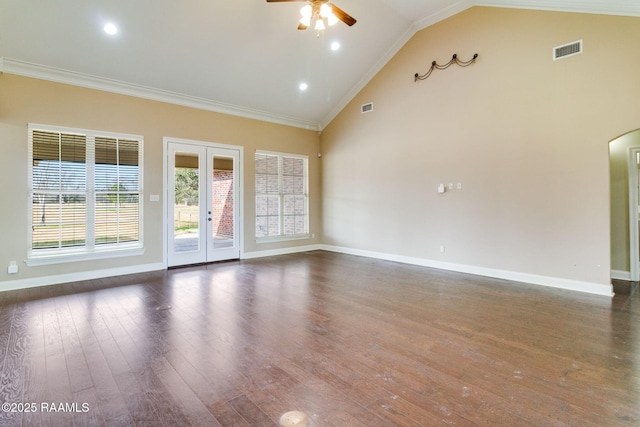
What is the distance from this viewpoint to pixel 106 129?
17.0 ft

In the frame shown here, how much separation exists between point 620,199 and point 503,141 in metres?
2.12

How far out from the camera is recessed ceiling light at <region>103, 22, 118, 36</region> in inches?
168

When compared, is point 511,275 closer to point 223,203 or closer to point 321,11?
point 321,11

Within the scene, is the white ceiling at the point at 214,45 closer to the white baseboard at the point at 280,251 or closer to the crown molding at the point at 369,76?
the crown molding at the point at 369,76

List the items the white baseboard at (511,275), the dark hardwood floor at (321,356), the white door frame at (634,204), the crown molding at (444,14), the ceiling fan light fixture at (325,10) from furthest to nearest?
1. the crown molding at (444,14)
2. the white door frame at (634,204)
3. the white baseboard at (511,275)
4. the ceiling fan light fixture at (325,10)
5. the dark hardwood floor at (321,356)

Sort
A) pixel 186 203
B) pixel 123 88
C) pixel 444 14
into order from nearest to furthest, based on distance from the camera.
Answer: pixel 123 88 < pixel 444 14 < pixel 186 203

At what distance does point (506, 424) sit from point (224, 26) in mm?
5728

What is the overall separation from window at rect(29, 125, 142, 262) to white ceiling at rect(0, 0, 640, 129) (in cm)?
96

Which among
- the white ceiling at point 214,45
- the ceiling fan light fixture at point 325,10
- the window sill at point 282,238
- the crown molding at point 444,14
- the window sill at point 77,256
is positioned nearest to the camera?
the ceiling fan light fixture at point 325,10

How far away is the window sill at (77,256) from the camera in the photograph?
464cm

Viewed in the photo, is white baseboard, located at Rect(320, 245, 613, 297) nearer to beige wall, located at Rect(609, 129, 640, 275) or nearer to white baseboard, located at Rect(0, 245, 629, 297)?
white baseboard, located at Rect(0, 245, 629, 297)

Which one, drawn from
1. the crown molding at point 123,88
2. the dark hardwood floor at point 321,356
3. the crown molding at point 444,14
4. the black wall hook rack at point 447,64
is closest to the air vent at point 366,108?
the black wall hook rack at point 447,64

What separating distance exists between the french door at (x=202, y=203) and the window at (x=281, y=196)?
0.63 metres

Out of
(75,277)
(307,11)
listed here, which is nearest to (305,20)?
(307,11)
